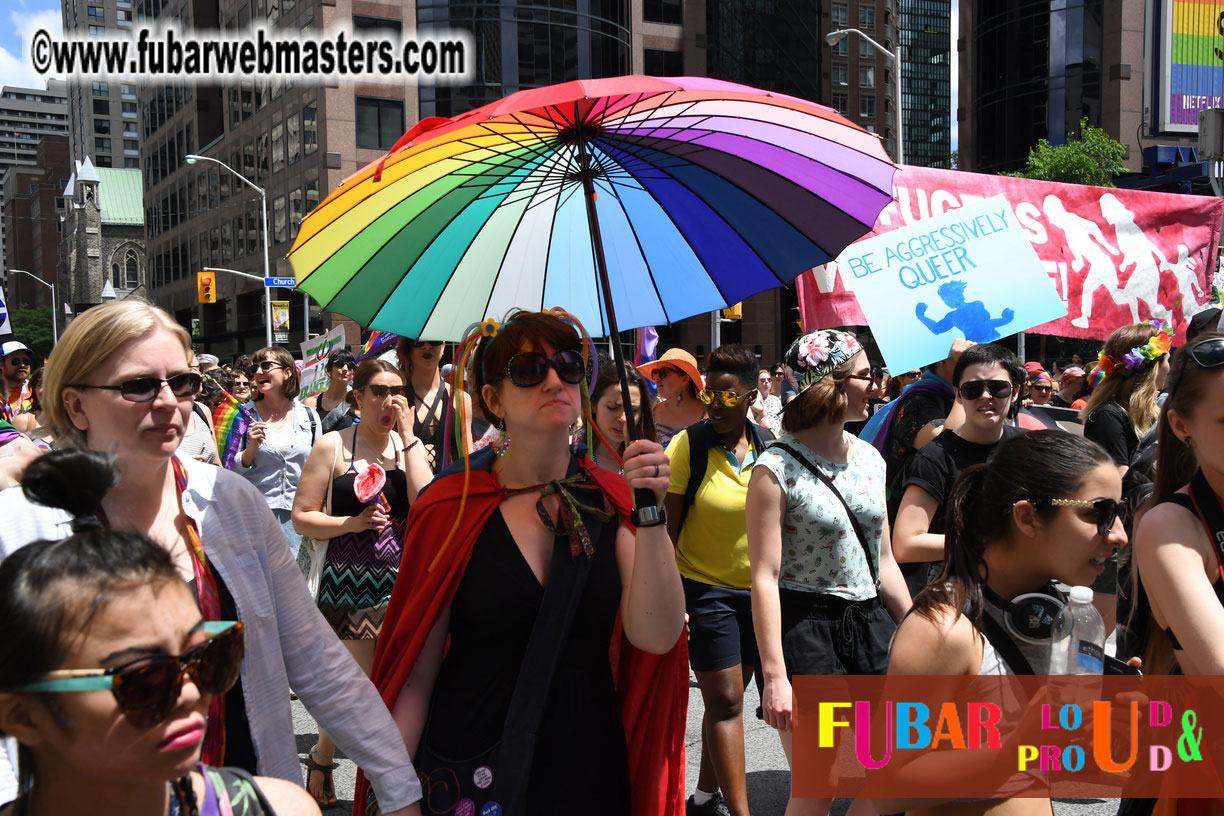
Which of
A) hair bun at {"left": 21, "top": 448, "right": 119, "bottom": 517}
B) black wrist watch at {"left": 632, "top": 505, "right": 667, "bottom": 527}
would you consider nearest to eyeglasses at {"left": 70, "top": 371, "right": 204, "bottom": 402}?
hair bun at {"left": 21, "top": 448, "right": 119, "bottom": 517}

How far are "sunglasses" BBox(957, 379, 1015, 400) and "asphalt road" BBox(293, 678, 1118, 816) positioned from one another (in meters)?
1.94

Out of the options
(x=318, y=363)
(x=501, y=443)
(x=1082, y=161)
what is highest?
(x=1082, y=161)

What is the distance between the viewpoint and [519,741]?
2650 mm

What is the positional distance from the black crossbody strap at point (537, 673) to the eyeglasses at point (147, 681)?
118 centimetres

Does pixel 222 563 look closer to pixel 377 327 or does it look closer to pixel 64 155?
pixel 377 327

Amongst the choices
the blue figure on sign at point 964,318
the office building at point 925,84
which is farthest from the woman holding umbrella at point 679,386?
the office building at point 925,84

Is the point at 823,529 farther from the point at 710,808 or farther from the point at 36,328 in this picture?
the point at 36,328

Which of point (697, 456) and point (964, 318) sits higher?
point (964, 318)

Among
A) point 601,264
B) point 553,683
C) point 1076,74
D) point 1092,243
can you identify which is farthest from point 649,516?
point 1076,74

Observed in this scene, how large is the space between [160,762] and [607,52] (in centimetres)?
4517

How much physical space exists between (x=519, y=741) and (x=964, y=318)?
3.76 meters

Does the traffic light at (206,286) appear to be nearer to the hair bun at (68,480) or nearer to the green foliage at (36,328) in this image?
the hair bun at (68,480)

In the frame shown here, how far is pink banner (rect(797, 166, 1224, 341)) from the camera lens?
7.00m

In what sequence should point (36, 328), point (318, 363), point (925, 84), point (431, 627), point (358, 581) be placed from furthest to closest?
1. point (925, 84)
2. point (36, 328)
3. point (318, 363)
4. point (358, 581)
5. point (431, 627)
